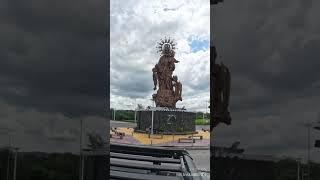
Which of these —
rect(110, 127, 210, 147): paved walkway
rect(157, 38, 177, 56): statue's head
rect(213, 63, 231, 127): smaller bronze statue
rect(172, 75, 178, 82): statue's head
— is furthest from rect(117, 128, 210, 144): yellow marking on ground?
rect(213, 63, 231, 127): smaller bronze statue

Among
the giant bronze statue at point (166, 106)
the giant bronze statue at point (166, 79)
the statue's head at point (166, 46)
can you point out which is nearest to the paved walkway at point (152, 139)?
the giant bronze statue at point (166, 106)

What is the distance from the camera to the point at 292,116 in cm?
387

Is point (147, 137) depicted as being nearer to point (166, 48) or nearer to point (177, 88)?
point (177, 88)

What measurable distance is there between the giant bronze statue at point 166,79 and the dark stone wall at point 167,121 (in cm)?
19

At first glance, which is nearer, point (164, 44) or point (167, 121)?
point (164, 44)

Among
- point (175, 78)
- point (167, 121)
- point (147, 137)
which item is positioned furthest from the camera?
point (167, 121)

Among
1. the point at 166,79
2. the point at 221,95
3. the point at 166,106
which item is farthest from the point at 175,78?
the point at 221,95

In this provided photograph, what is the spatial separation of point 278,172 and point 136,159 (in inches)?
113

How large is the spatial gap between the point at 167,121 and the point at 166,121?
4cm

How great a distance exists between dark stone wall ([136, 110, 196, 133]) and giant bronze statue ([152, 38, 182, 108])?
0.19m

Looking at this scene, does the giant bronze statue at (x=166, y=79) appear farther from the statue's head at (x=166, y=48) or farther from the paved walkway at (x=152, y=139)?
the paved walkway at (x=152, y=139)

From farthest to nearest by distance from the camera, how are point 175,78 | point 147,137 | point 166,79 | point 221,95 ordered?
1. point 166,79
2. point 175,78
3. point 147,137
4. point 221,95

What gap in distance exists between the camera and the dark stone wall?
712cm

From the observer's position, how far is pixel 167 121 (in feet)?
25.3
